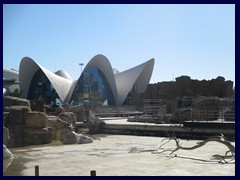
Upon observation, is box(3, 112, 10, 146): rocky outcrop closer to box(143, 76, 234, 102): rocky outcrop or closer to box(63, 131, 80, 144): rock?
box(63, 131, 80, 144): rock

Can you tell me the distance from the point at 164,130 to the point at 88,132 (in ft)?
17.5

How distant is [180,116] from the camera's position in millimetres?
22344

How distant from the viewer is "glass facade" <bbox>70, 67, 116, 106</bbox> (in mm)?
58594

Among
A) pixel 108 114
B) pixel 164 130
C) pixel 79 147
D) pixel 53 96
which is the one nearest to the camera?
pixel 79 147

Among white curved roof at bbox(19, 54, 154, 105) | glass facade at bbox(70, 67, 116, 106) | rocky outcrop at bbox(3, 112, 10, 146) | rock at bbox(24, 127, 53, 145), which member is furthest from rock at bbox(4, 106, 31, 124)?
glass facade at bbox(70, 67, 116, 106)

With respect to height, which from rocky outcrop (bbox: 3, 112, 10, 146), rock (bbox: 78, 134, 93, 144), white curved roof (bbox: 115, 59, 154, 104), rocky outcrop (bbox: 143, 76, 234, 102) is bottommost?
rock (bbox: 78, 134, 93, 144)

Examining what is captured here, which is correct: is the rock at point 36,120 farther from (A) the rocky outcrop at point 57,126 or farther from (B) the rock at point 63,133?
(A) the rocky outcrop at point 57,126

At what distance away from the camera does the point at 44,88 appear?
193 ft

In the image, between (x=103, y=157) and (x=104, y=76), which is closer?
(x=103, y=157)

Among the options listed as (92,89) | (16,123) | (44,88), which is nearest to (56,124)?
(16,123)

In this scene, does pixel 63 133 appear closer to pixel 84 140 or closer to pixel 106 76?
pixel 84 140

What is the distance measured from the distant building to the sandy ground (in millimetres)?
42889
